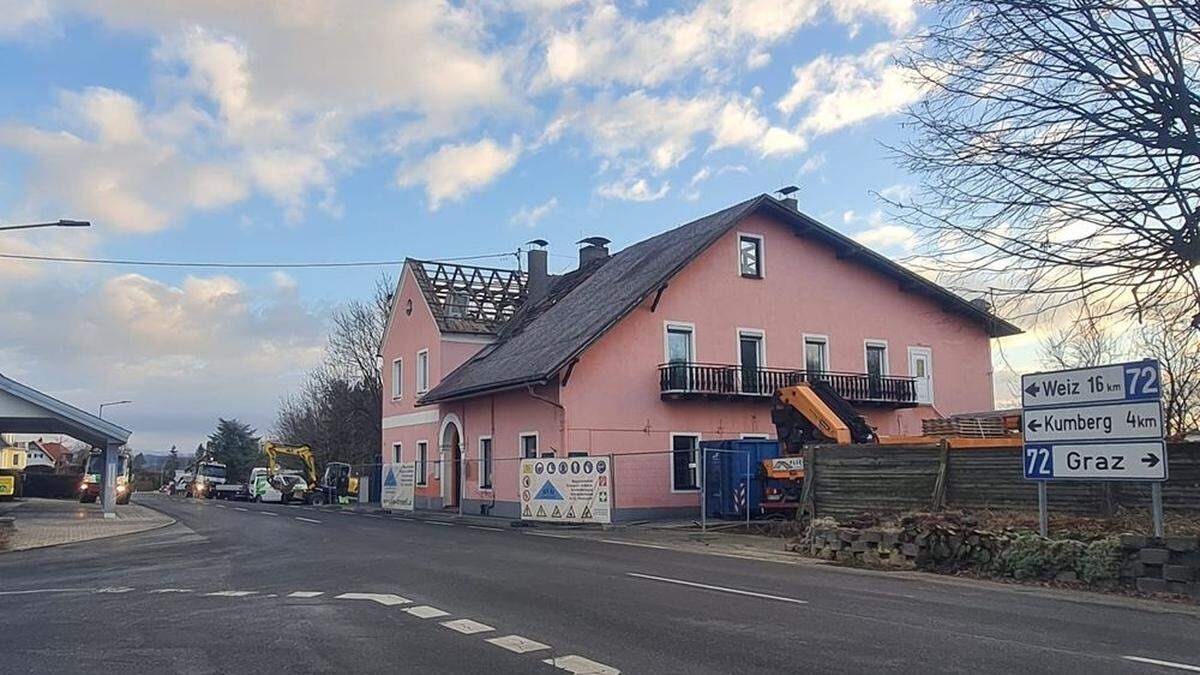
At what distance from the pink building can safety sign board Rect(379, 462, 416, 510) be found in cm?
106

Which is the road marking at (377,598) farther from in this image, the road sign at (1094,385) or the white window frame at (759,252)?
the white window frame at (759,252)

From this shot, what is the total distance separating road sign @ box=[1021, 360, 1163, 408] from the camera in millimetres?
13508

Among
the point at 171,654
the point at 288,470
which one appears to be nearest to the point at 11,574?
the point at 171,654

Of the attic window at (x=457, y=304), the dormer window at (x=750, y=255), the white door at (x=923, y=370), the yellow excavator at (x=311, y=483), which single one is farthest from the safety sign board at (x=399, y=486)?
the white door at (x=923, y=370)

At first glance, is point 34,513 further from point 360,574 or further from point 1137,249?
point 1137,249

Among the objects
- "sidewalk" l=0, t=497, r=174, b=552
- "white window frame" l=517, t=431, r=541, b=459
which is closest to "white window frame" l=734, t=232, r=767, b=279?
"white window frame" l=517, t=431, r=541, b=459

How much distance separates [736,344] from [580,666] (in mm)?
24890

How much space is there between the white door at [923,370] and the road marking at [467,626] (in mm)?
28421

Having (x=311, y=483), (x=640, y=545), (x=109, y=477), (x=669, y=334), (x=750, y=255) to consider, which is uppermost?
(x=750, y=255)

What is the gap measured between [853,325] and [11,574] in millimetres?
26241

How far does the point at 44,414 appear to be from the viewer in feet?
99.2

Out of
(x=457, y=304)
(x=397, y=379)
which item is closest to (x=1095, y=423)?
(x=457, y=304)

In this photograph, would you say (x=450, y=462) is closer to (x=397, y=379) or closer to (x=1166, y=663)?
(x=397, y=379)

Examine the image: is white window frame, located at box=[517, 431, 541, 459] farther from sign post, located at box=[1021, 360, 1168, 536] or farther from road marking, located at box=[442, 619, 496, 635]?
road marking, located at box=[442, 619, 496, 635]
